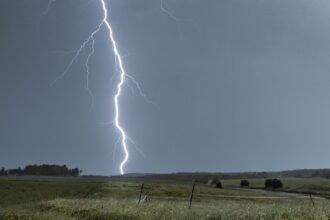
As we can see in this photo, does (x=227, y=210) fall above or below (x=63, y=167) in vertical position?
below

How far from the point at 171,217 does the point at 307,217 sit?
4.12 metres

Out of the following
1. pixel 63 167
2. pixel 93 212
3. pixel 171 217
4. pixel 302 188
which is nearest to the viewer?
pixel 171 217

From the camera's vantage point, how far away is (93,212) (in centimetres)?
1802

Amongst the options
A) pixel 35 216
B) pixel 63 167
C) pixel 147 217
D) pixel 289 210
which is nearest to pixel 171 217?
pixel 147 217

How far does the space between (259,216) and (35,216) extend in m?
7.47

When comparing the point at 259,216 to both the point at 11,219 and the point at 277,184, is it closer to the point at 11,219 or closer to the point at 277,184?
the point at 11,219

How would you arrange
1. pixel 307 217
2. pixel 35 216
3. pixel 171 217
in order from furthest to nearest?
pixel 35 216 < pixel 171 217 < pixel 307 217

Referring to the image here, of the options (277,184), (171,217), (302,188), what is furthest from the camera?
(277,184)

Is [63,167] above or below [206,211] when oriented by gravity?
above

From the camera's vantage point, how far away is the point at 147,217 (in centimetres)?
1588

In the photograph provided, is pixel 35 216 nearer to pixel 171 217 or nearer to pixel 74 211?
pixel 74 211

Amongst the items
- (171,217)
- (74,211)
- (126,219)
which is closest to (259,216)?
(171,217)

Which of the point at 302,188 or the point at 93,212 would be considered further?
the point at 302,188

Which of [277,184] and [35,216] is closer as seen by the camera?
[35,216]
